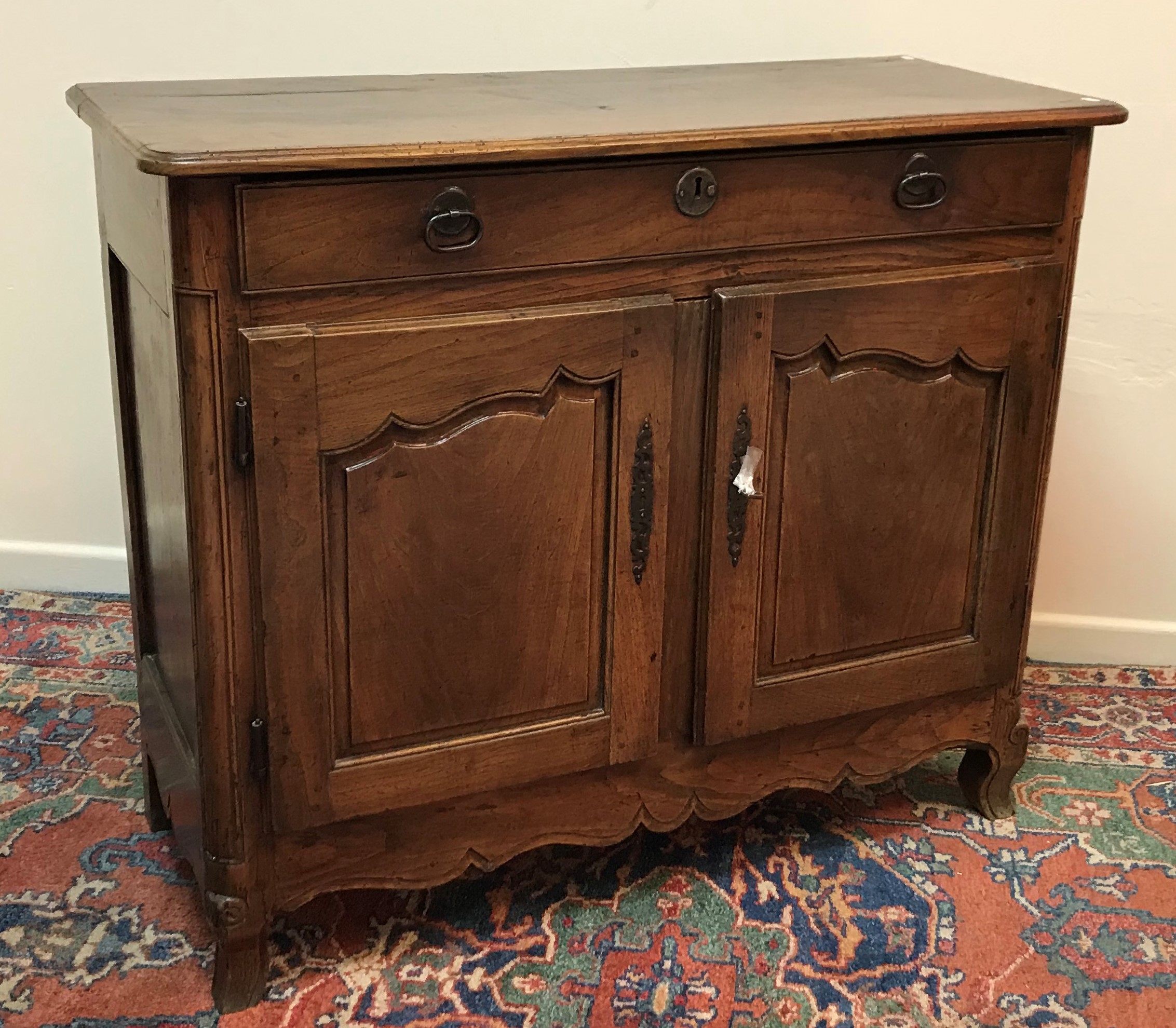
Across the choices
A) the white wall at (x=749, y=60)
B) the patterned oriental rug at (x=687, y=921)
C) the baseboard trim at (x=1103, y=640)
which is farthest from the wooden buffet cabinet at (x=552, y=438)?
the baseboard trim at (x=1103, y=640)

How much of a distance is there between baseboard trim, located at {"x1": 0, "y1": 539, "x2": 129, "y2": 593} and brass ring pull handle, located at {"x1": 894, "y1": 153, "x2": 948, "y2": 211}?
60.6 inches

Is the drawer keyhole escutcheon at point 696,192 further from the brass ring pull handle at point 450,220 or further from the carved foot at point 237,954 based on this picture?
the carved foot at point 237,954

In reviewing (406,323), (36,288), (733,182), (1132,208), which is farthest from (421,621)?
(1132,208)

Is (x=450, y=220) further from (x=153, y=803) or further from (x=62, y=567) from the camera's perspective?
(x=62, y=567)

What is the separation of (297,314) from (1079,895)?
47.0 inches

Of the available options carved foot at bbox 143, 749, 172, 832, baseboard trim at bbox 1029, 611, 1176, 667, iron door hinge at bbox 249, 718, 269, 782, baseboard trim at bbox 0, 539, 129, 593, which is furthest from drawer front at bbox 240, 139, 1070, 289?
baseboard trim at bbox 0, 539, 129, 593

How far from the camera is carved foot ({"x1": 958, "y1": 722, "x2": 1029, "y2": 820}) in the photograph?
1896mm

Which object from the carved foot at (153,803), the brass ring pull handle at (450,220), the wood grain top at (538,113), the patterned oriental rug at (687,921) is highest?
the wood grain top at (538,113)

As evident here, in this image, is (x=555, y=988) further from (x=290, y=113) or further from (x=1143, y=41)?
(x=1143, y=41)

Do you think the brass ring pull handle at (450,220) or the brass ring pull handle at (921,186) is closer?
the brass ring pull handle at (450,220)

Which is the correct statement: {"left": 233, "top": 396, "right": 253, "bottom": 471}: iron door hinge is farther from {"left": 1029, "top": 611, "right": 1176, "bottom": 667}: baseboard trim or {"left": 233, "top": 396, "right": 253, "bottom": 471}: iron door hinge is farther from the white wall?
{"left": 1029, "top": 611, "right": 1176, "bottom": 667}: baseboard trim

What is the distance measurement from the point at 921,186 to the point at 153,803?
1.22 m

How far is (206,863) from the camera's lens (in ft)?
4.91

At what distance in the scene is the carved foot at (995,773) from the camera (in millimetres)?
1896
